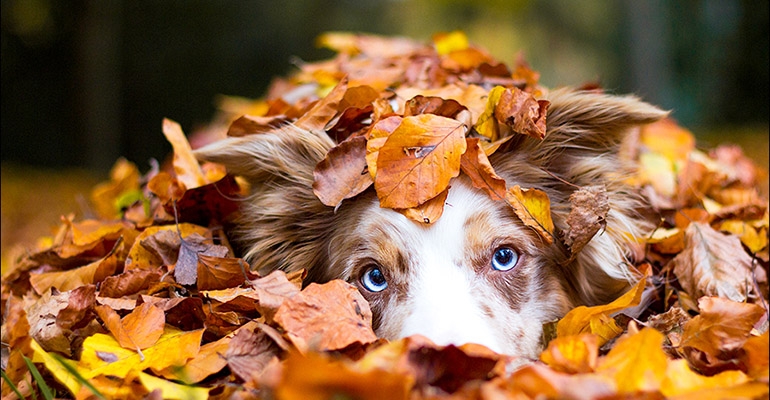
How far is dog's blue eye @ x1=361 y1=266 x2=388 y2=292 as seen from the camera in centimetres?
229

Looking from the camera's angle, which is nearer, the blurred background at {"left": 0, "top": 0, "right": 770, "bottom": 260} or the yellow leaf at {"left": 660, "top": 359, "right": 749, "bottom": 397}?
the yellow leaf at {"left": 660, "top": 359, "right": 749, "bottom": 397}

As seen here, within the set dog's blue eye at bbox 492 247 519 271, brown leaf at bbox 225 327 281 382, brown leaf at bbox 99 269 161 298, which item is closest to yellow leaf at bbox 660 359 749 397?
dog's blue eye at bbox 492 247 519 271

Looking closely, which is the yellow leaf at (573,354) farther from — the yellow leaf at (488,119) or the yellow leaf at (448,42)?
the yellow leaf at (448,42)

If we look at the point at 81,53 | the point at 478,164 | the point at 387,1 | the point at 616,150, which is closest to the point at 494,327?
the point at 478,164

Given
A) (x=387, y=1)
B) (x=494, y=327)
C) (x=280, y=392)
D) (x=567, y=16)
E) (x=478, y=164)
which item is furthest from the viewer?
(x=567, y=16)

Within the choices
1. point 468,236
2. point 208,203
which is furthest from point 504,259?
point 208,203

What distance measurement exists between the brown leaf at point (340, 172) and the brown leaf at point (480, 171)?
334 millimetres

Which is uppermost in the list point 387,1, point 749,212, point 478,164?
point 478,164

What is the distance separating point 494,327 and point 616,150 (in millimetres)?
937

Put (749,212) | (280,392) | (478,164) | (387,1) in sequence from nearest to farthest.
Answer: (280,392)
(478,164)
(749,212)
(387,1)

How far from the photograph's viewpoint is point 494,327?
2.07 m

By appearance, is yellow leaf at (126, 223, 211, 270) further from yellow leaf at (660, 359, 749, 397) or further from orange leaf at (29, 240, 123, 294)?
yellow leaf at (660, 359, 749, 397)

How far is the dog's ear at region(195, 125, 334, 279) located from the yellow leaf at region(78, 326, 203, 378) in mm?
627

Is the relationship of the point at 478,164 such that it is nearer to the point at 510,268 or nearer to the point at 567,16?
the point at 510,268
